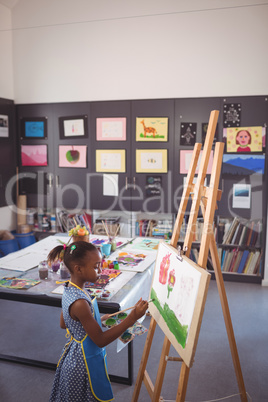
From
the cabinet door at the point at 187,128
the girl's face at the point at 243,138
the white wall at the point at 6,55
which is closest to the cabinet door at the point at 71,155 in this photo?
the white wall at the point at 6,55

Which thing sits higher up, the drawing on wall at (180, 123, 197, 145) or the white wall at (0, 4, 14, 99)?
the white wall at (0, 4, 14, 99)

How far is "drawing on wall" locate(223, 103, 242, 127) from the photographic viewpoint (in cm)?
426

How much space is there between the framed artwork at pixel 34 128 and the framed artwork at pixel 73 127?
26 centimetres

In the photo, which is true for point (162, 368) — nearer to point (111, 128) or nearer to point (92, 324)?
point (92, 324)

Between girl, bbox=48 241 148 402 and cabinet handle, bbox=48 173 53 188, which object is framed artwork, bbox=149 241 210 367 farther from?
cabinet handle, bbox=48 173 53 188

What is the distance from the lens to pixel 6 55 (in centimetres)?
492

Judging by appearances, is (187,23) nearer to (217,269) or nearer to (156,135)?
(156,135)

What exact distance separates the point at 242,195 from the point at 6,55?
358 cm

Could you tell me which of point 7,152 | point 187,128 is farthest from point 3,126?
point 187,128

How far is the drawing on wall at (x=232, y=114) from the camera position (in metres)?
4.26

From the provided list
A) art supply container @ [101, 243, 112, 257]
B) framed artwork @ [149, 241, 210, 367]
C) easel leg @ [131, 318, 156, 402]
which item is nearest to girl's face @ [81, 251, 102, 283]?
framed artwork @ [149, 241, 210, 367]

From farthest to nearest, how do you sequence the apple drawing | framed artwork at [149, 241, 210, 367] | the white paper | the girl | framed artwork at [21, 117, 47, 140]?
framed artwork at [21, 117, 47, 140]
the apple drawing
the white paper
the girl
framed artwork at [149, 241, 210, 367]

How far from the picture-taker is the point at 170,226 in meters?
4.60

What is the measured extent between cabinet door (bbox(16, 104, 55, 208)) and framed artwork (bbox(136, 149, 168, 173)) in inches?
48.1
